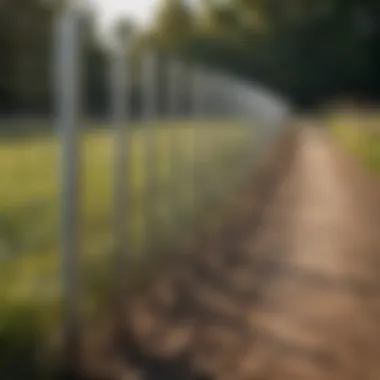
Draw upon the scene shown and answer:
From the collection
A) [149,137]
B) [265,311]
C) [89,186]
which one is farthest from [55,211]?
[149,137]

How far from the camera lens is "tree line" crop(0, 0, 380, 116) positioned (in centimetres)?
512

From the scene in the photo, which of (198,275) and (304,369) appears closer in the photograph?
(304,369)

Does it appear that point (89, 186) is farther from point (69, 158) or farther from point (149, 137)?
point (149, 137)

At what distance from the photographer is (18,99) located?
16.3 feet

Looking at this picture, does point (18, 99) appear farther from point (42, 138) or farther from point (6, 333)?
point (6, 333)

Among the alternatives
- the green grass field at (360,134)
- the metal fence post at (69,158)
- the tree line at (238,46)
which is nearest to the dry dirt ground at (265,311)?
the metal fence post at (69,158)

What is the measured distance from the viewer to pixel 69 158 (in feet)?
17.8

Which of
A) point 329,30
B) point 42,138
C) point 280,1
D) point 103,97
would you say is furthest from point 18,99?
point 329,30

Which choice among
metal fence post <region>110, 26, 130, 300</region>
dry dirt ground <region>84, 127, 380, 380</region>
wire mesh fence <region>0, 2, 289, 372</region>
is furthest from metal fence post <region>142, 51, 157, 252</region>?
metal fence post <region>110, 26, 130, 300</region>

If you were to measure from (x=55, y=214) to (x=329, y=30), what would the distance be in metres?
39.2

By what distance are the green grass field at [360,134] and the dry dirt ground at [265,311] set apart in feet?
43.8

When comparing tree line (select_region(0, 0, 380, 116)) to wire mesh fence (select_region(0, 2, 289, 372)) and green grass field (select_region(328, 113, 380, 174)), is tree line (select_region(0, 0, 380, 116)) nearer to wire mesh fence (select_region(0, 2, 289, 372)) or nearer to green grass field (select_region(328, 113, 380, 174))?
wire mesh fence (select_region(0, 2, 289, 372))

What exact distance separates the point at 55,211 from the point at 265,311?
245 cm

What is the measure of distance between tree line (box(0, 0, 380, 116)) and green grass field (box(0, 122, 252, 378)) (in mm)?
275
